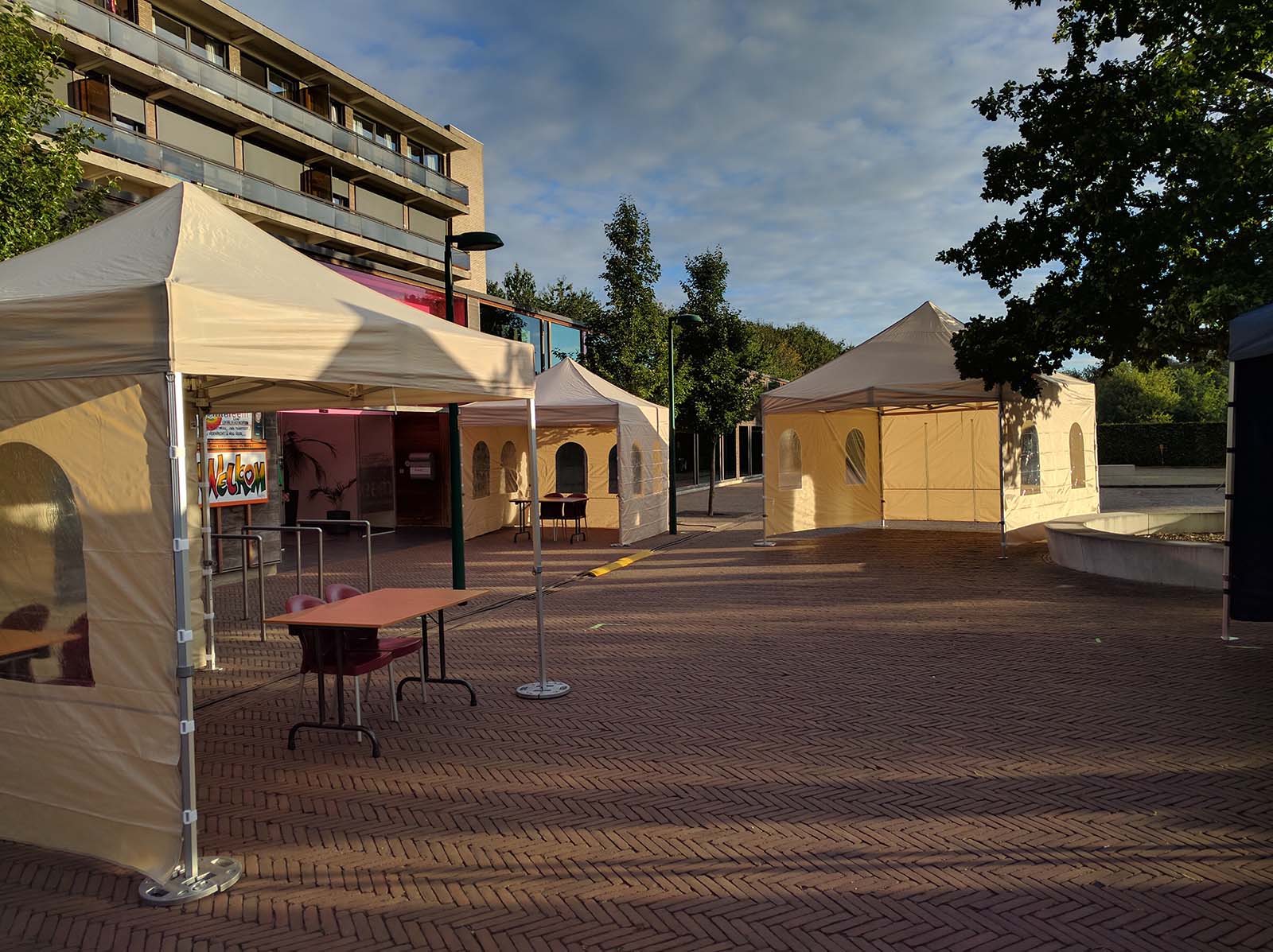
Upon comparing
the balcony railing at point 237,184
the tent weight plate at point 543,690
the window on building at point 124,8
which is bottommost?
the tent weight plate at point 543,690

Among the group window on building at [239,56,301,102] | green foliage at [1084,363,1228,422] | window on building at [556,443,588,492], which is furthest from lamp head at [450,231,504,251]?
green foliage at [1084,363,1228,422]

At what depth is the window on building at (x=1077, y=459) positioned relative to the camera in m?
17.8

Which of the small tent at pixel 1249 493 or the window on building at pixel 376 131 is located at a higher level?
the window on building at pixel 376 131

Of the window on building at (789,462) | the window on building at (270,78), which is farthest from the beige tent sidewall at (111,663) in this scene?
the window on building at (270,78)

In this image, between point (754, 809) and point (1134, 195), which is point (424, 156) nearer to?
point (1134, 195)

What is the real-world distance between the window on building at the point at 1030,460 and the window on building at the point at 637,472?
23.2 feet

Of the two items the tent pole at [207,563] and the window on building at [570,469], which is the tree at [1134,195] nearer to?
the tent pole at [207,563]

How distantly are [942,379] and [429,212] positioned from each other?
3092cm

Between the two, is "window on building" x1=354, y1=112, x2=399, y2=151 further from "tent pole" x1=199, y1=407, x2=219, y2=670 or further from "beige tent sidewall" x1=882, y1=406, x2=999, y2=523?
"tent pole" x1=199, y1=407, x2=219, y2=670

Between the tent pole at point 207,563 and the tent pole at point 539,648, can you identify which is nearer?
the tent pole at point 539,648

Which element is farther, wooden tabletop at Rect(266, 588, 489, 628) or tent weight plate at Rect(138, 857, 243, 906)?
wooden tabletop at Rect(266, 588, 489, 628)

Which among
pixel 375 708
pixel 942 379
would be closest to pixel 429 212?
pixel 942 379

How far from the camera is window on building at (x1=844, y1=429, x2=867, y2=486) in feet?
59.2

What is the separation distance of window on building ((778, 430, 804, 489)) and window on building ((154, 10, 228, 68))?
23.0 meters
